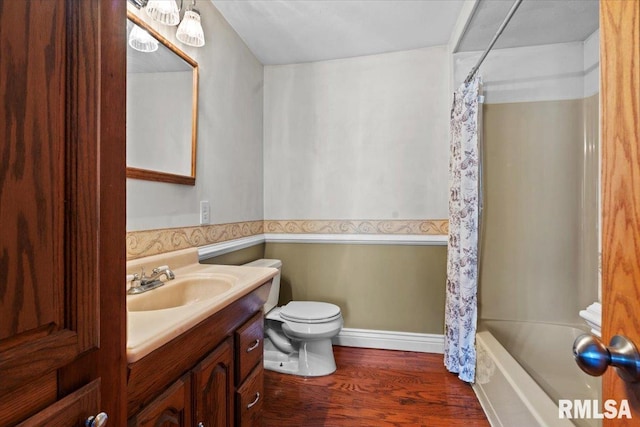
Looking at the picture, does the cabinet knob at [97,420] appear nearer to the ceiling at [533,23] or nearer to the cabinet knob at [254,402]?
the cabinet knob at [254,402]

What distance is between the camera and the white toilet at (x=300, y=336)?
6.48 feet

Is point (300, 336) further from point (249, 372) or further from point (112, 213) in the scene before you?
point (112, 213)

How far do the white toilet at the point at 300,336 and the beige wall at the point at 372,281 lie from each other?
0.31 meters

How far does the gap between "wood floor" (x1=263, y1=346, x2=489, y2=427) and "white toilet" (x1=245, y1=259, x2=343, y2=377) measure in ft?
0.24

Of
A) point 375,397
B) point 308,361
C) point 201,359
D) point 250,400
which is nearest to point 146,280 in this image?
point 201,359

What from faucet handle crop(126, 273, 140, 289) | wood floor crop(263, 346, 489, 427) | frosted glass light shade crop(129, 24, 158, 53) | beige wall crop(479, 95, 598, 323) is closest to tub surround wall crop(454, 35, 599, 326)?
beige wall crop(479, 95, 598, 323)

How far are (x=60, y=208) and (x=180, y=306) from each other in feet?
2.58

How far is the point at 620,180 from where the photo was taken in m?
0.45

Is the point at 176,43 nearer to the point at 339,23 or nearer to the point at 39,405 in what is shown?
the point at 339,23

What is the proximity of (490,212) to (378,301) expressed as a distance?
1075mm

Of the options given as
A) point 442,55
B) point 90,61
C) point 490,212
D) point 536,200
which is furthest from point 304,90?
point 90,61

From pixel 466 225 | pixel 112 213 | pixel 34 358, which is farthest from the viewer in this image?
pixel 466 225

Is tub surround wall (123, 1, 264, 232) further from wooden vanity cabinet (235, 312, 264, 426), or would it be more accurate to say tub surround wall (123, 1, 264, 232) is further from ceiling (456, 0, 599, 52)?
ceiling (456, 0, 599, 52)

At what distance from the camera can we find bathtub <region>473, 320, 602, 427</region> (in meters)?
1.29
